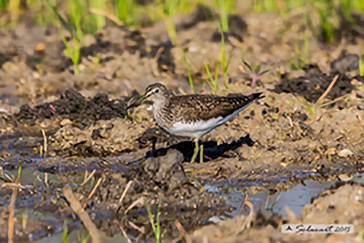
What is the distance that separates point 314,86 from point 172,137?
2603mm

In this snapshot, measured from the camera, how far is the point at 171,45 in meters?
12.7

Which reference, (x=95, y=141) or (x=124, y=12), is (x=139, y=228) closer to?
(x=95, y=141)

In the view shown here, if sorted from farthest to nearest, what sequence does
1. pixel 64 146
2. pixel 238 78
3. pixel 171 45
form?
pixel 171 45, pixel 238 78, pixel 64 146

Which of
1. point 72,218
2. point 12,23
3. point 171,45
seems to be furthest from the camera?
point 12,23

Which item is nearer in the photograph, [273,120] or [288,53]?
[273,120]

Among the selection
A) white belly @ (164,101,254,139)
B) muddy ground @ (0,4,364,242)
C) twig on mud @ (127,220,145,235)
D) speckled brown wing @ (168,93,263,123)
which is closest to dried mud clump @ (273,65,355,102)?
muddy ground @ (0,4,364,242)

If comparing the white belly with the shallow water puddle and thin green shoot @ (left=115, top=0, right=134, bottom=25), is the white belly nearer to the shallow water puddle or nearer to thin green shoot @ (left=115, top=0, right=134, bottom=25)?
the shallow water puddle

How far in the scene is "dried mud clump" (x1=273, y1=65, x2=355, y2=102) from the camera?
10.2 meters

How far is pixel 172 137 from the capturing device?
901 centimetres

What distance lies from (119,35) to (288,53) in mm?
3197

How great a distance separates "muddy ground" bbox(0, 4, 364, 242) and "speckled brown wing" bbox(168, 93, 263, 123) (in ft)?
1.91

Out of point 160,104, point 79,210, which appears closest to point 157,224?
point 79,210

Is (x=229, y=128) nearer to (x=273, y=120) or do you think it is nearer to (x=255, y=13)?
(x=273, y=120)

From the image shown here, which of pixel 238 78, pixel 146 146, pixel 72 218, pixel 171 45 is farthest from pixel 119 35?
pixel 72 218
